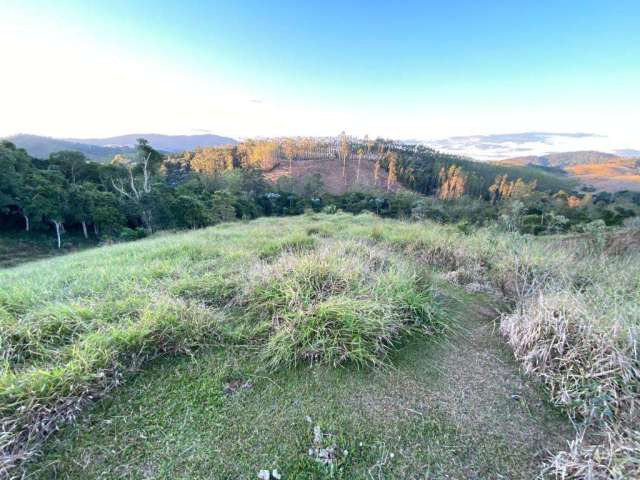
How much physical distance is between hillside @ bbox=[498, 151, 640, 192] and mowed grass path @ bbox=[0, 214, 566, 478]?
72.7 m

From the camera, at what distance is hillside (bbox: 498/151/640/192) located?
56138 mm

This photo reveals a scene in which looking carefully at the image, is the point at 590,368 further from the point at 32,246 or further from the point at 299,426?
the point at 32,246

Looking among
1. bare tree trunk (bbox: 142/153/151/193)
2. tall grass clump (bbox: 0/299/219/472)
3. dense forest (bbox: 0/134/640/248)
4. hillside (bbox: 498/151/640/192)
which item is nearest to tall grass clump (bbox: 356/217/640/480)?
tall grass clump (bbox: 0/299/219/472)

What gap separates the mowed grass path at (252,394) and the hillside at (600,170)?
72692 millimetres

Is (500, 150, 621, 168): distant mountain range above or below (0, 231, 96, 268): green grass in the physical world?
above

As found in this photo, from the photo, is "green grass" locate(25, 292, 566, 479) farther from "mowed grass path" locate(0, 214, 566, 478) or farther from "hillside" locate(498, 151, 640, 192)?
"hillside" locate(498, 151, 640, 192)

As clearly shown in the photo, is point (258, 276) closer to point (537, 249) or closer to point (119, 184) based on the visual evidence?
point (537, 249)

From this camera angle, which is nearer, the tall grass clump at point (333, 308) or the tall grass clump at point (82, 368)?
the tall grass clump at point (82, 368)

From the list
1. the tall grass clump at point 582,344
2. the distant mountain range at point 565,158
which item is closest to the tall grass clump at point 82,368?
the tall grass clump at point 582,344

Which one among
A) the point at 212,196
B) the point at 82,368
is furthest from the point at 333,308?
the point at 212,196

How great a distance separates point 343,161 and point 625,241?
5672 cm

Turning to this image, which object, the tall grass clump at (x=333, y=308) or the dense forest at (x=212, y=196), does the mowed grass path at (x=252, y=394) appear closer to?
the tall grass clump at (x=333, y=308)

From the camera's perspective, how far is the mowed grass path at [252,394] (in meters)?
1.31

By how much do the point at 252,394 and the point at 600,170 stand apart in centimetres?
11697
